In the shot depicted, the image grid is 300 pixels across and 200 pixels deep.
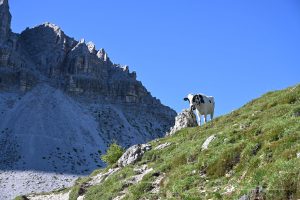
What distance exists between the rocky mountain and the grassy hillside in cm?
6723

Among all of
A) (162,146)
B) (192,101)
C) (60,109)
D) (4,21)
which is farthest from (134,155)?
(4,21)

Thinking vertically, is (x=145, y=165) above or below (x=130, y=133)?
below

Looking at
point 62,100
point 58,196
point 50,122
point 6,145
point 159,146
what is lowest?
point 58,196

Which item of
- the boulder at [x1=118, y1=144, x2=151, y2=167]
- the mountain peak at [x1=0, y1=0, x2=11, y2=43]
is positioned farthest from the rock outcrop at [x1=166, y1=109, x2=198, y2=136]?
the mountain peak at [x1=0, y1=0, x2=11, y2=43]

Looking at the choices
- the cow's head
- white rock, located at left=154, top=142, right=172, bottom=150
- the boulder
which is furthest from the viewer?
the cow's head

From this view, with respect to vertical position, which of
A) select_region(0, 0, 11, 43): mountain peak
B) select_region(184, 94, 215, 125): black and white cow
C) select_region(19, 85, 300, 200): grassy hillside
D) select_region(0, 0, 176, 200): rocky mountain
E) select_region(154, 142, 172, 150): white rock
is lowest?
select_region(19, 85, 300, 200): grassy hillside

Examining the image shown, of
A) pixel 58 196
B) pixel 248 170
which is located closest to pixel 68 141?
pixel 58 196

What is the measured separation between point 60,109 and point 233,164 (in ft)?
449

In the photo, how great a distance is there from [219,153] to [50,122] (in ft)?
411

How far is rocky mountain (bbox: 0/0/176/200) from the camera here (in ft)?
385

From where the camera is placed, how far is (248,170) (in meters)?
18.5

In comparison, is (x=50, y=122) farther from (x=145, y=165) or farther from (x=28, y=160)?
(x=145, y=165)

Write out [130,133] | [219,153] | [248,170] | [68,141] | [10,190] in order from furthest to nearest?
[130,133] < [68,141] < [10,190] < [219,153] < [248,170]

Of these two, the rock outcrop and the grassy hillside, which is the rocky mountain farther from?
the grassy hillside
